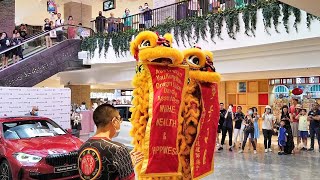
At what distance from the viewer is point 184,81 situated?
4246mm

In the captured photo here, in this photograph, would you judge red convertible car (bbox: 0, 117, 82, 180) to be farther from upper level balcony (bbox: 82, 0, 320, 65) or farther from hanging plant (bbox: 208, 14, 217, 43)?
hanging plant (bbox: 208, 14, 217, 43)

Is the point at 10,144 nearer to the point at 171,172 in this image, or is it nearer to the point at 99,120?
the point at 171,172

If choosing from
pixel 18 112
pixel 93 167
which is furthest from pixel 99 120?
pixel 18 112

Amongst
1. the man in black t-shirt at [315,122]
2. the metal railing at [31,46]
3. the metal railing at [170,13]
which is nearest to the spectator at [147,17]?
the metal railing at [170,13]

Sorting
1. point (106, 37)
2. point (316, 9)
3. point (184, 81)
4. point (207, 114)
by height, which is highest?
point (106, 37)

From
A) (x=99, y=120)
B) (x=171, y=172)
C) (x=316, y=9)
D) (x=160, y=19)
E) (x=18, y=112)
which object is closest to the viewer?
(x=99, y=120)

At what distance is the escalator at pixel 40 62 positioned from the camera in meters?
12.9

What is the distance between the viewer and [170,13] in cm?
1374

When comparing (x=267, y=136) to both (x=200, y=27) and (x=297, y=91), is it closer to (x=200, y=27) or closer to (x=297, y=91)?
(x=200, y=27)

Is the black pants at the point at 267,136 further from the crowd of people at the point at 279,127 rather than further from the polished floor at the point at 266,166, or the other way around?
the polished floor at the point at 266,166

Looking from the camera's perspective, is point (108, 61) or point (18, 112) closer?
point (18, 112)

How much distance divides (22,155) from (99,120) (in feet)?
12.8

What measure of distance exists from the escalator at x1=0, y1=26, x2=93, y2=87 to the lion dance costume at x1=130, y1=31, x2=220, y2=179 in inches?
387

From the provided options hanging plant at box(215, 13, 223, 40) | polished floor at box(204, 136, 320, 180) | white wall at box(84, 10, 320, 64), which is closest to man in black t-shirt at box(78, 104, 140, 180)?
polished floor at box(204, 136, 320, 180)
